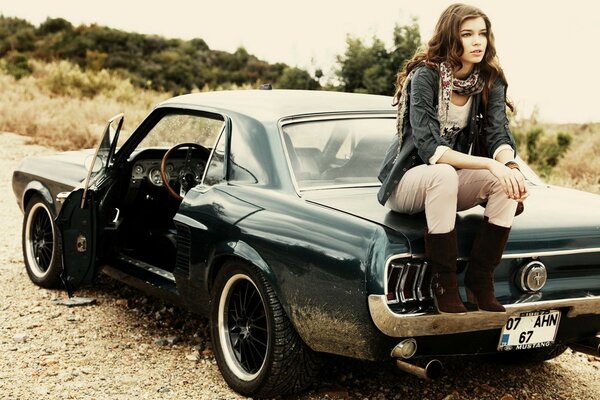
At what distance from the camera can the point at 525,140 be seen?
16.9 m

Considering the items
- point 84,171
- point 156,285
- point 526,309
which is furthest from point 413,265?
point 84,171

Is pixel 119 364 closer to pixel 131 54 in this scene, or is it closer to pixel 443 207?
pixel 443 207

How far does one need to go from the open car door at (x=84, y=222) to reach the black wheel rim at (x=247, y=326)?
1312mm

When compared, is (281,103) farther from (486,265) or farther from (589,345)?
(589,345)

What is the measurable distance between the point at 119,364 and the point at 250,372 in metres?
0.95

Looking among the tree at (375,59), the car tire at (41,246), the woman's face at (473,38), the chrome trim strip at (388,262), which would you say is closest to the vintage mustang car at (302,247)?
the chrome trim strip at (388,262)

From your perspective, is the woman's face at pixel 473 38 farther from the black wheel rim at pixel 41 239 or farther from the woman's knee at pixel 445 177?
the black wheel rim at pixel 41 239

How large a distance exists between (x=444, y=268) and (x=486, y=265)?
0.72ft

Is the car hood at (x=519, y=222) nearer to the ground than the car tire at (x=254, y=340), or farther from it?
farther from it

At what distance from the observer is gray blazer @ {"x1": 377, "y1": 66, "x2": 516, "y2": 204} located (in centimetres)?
387

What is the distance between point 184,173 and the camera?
5680 mm

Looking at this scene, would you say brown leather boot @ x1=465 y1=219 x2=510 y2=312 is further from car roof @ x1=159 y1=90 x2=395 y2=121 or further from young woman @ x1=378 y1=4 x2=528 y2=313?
car roof @ x1=159 y1=90 x2=395 y2=121

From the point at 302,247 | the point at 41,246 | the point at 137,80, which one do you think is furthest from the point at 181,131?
the point at 137,80

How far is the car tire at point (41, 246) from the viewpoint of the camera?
6.30 meters
